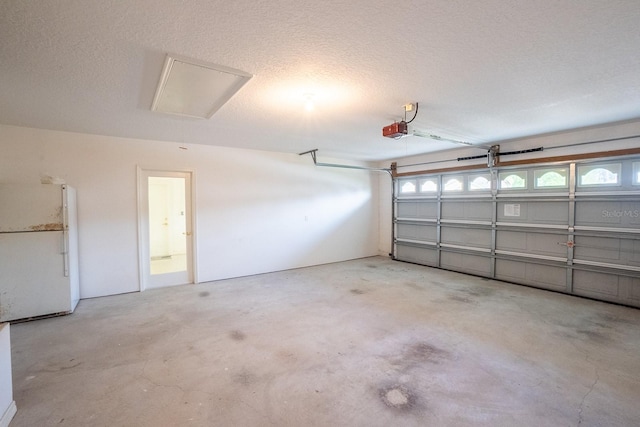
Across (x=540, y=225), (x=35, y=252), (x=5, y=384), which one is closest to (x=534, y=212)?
(x=540, y=225)

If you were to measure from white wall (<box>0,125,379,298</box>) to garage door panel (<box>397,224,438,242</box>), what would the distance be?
86 centimetres

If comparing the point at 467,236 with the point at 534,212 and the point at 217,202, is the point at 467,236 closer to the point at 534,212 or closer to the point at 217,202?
the point at 534,212

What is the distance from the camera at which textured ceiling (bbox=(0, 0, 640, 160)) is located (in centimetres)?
159

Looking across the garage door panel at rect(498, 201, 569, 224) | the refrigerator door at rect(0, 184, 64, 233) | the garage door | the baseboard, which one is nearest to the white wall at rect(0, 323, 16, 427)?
the baseboard

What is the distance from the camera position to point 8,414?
1781 mm

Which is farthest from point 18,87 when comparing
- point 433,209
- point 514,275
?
point 514,275

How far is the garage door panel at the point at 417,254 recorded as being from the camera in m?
6.23

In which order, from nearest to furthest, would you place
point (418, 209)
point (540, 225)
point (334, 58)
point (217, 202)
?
point (334, 58) → point (540, 225) → point (217, 202) → point (418, 209)

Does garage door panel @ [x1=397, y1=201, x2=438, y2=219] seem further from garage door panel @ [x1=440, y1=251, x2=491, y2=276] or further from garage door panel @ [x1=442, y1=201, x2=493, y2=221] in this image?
garage door panel @ [x1=440, y1=251, x2=491, y2=276]

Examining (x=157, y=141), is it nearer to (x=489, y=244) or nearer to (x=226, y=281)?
(x=226, y=281)

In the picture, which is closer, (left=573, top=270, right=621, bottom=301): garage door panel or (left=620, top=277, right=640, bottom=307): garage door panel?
(left=620, top=277, right=640, bottom=307): garage door panel

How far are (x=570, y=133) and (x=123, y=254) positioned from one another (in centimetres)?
725

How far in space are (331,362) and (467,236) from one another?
4.36 metres

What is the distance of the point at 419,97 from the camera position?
2.90m
